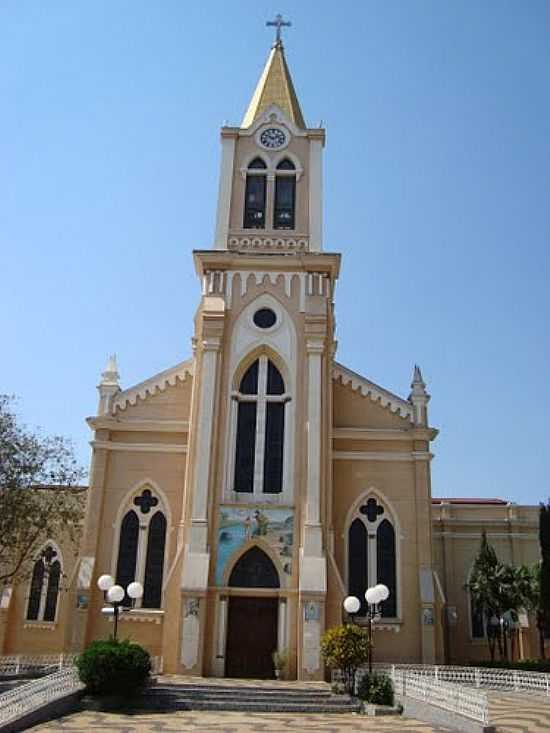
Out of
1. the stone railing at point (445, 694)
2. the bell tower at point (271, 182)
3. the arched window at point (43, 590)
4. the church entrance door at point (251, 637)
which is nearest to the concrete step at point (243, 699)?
the stone railing at point (445, 694)

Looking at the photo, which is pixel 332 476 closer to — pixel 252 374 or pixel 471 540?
pixel 252 374

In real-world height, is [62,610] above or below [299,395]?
below

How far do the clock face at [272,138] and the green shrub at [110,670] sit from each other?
22.2 metres

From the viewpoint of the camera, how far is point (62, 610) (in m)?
30.0

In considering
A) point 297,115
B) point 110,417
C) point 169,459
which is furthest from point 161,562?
point 297,115

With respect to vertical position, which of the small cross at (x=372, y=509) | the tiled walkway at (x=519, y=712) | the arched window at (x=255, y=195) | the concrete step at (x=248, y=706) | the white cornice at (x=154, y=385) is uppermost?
the arched window at (x=255, y=195)

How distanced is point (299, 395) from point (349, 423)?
11.1ft

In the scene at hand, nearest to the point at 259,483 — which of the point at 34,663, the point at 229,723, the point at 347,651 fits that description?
the point at 347,651

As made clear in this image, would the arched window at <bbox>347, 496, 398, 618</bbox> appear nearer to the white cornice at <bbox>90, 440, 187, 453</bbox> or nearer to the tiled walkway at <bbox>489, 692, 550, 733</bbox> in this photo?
the tiled walkway at <bbox>489, 692, 550, 733</bbox>

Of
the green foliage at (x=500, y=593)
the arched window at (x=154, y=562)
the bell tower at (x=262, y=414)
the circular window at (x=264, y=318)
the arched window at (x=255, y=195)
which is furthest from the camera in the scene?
the arched window at (x=255, y=195)

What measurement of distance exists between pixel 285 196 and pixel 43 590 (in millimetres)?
18994

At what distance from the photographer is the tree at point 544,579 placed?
29.3 meters

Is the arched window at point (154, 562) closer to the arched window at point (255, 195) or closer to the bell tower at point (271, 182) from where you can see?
the bell tower at point (271, 182)

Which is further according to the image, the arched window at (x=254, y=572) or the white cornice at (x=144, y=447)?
the white cornice at (x=144, y=447)
